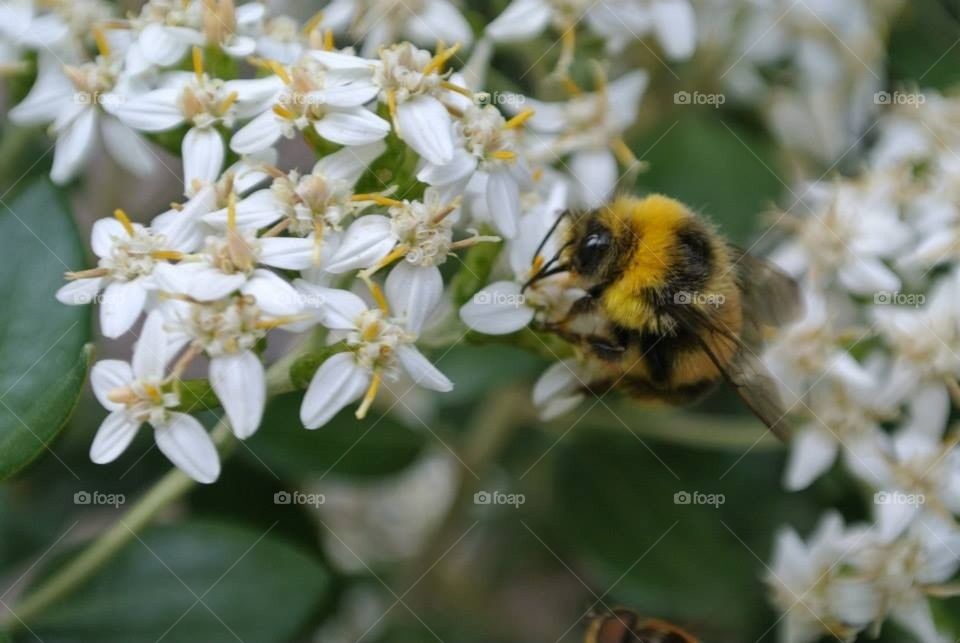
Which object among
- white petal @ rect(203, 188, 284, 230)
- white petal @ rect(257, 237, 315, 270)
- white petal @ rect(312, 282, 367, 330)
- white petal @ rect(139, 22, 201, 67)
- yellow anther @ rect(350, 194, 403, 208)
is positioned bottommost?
white petal @ rect(312, 282, 367, 330)

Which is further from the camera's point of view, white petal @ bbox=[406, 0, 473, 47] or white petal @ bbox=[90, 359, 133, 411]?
white petal @ bbox=[406, 0, 473, 47]

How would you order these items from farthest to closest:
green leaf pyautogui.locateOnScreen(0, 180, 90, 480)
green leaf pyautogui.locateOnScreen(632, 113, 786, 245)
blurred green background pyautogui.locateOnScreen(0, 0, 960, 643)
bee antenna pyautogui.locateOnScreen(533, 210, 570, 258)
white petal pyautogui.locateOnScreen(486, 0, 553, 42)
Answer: green leaf pyautogui.locateOnScreen(632, 113, 786, 245), white petal pyautogui.locateOnScreen(486, 0, 553, 42), blurred green background pyautogui.locateOnScreen(0, 0, 960, 643), bee antenna pyautogui.locateOnScreen(533, 210, 570, 258), green leaf pyautogui.locateOnScreen(0, 180, 90, 480)

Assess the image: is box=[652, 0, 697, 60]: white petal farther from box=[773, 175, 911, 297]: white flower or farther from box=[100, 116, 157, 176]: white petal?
box=[100, 116, 157, 176]: white petal

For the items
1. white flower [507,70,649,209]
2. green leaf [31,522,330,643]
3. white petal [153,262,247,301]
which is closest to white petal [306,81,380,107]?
white petal [153,262,247,301]

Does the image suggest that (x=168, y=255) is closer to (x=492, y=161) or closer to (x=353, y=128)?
(x=353, y=128)

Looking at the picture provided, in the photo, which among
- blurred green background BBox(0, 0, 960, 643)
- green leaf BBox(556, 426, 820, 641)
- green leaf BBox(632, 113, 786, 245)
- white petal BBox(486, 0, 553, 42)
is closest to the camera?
blurred green background BBox(0, 0, 960, 643)

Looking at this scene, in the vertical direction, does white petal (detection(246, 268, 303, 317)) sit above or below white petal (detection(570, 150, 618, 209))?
above

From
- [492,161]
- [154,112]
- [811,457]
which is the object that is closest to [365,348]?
[492,161]
